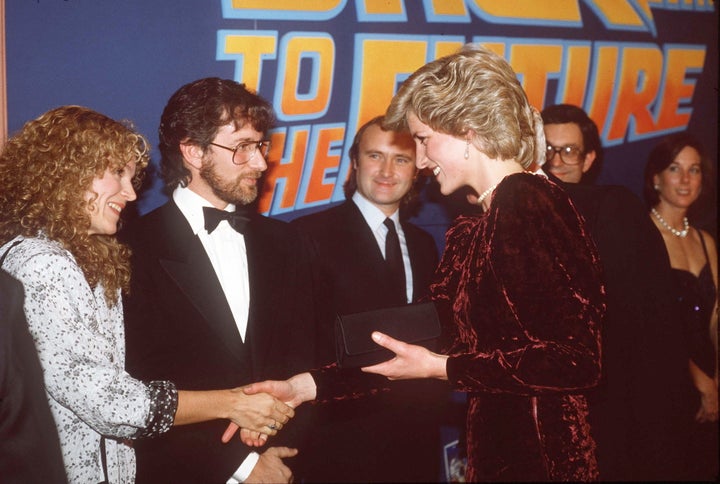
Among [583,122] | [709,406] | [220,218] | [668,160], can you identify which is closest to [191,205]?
[220,218]

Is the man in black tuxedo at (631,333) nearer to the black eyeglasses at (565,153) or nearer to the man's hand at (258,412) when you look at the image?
the man's hand at (258,412)

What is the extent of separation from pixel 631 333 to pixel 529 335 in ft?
2.61

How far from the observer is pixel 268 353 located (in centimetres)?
270

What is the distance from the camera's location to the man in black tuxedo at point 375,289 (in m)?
3.20

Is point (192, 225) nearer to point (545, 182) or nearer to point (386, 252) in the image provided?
point (386, 252)

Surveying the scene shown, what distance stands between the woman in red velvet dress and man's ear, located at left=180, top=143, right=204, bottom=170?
885 mm

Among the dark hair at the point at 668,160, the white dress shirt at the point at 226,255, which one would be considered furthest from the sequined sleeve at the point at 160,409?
the dark hair at the point at 668,160

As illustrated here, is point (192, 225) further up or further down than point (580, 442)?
further up

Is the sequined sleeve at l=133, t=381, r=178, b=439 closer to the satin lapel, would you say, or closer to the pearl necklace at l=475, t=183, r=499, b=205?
the satin lapel

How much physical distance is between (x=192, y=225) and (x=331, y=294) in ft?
2.53

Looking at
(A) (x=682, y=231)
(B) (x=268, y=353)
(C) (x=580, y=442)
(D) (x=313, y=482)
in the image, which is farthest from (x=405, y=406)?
(A) (x=682, y=231)

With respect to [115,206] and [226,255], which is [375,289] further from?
[115,206]

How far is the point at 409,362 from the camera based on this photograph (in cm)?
217

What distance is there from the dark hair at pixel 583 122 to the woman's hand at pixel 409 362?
2.31m
